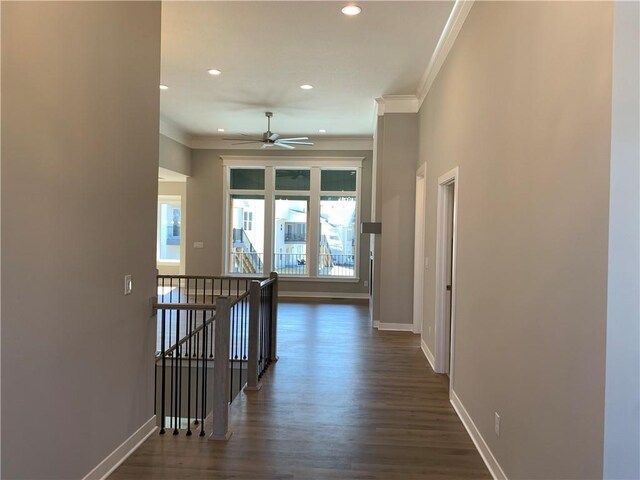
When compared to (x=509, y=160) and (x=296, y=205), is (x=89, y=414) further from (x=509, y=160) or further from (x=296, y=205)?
(x=296, y=205)

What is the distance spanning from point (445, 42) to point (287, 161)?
19.5ft

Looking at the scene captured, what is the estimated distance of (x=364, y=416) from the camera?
352cm

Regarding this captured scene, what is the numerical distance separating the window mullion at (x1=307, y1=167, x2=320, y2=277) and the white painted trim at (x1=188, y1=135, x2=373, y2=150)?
0.55 metres

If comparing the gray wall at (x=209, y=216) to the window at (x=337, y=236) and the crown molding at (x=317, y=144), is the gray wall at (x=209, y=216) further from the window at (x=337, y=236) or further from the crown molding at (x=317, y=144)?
the window at (x=337, y=236)

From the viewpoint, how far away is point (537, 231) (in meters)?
2.09

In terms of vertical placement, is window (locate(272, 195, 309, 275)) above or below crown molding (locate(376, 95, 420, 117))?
below

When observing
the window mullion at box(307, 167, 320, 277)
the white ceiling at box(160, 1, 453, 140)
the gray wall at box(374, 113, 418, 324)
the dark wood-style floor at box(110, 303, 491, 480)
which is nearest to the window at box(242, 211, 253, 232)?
the window mullion at box(307, 167, 320, 277)

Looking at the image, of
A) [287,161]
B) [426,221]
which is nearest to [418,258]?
[426,221]

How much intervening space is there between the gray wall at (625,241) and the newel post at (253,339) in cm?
306

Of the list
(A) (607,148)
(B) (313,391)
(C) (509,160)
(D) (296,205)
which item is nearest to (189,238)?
(D) (296,205)

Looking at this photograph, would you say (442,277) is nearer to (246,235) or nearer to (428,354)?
(428,354)

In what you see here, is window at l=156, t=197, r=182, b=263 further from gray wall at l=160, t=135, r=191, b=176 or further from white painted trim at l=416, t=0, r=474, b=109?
white painted trim at l=416, t=0, r=474, b=109

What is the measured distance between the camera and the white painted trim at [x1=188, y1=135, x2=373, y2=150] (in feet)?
32.0

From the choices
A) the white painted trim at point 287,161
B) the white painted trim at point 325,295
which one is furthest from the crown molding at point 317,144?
the white painted trim at point 325,295
